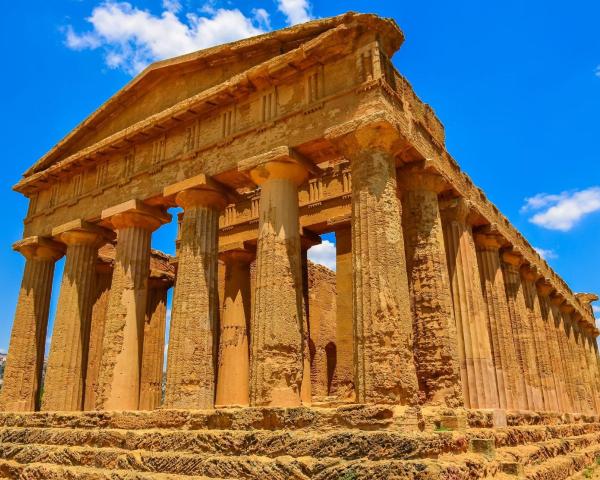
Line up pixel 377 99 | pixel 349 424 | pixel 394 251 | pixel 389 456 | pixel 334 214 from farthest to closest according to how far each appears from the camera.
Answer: pixel 334 214, pixel 377 99, pixel 394 251, pixel 349 424, pixel 389 456

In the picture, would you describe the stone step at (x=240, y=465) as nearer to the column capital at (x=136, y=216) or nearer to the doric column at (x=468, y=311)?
the doric column at (x=468, y=311)

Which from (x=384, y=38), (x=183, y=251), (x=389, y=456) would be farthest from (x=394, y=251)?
(x=183, y=251)

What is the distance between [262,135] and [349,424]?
21.7ft

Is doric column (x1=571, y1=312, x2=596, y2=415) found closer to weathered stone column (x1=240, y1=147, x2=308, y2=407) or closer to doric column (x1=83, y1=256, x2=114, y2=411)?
weathered stone column (x1=240, y1=147, x2=308, y2=407)

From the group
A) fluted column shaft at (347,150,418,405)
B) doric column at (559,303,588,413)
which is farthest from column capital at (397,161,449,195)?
doric column at (559,303,588,413)

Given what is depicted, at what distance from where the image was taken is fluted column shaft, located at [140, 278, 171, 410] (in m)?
18.9

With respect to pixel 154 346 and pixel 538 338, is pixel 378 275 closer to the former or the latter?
pixel 538 338

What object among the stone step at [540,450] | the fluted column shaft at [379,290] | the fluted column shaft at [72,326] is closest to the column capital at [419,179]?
the fluted column shaft at [379,290]

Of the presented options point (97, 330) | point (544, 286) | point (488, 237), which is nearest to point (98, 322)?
point (97, 330)

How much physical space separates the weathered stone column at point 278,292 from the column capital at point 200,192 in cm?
143

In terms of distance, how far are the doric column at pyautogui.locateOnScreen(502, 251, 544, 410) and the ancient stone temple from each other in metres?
0.07

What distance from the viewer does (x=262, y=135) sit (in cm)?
1220

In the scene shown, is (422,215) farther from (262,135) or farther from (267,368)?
(267,368)

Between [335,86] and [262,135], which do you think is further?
[262,135]
